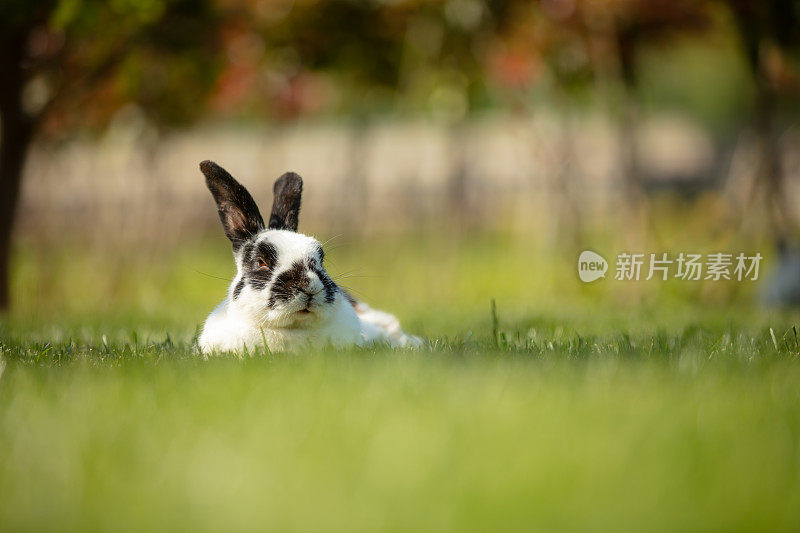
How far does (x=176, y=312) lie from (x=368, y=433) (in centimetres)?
457

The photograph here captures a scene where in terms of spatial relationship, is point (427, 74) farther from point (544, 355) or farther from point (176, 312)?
point (544, 355)

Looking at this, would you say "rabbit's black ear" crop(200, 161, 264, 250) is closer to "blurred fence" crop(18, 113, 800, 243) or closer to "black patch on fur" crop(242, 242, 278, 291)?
"black patch on fur" crop(242, 242, 278, 291)

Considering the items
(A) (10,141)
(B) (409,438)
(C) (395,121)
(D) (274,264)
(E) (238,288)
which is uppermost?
(C) (395,121)

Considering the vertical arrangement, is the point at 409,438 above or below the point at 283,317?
below

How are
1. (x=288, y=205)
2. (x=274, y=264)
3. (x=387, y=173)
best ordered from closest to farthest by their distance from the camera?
1. (x=274, y=264)
2. (x=288, y=205)
3. (x=387, y=173)

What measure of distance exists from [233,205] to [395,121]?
7047 mm

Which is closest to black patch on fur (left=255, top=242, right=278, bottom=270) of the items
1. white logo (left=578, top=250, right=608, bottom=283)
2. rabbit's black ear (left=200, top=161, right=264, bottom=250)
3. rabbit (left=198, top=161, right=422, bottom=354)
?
rabbit (left=198, top=161, right=422, bottom=354)

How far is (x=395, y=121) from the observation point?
10.6 m

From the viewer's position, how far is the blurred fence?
10164mm

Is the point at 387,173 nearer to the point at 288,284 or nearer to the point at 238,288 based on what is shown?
the point at 238,288

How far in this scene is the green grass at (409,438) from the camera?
1.79 m

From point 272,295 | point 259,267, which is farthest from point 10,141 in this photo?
point 272,295

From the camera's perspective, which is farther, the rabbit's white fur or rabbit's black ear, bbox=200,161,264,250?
rabbit's black ear, bbox=200,161,264,250

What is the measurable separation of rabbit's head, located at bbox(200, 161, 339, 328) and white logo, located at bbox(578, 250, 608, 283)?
4341mm
